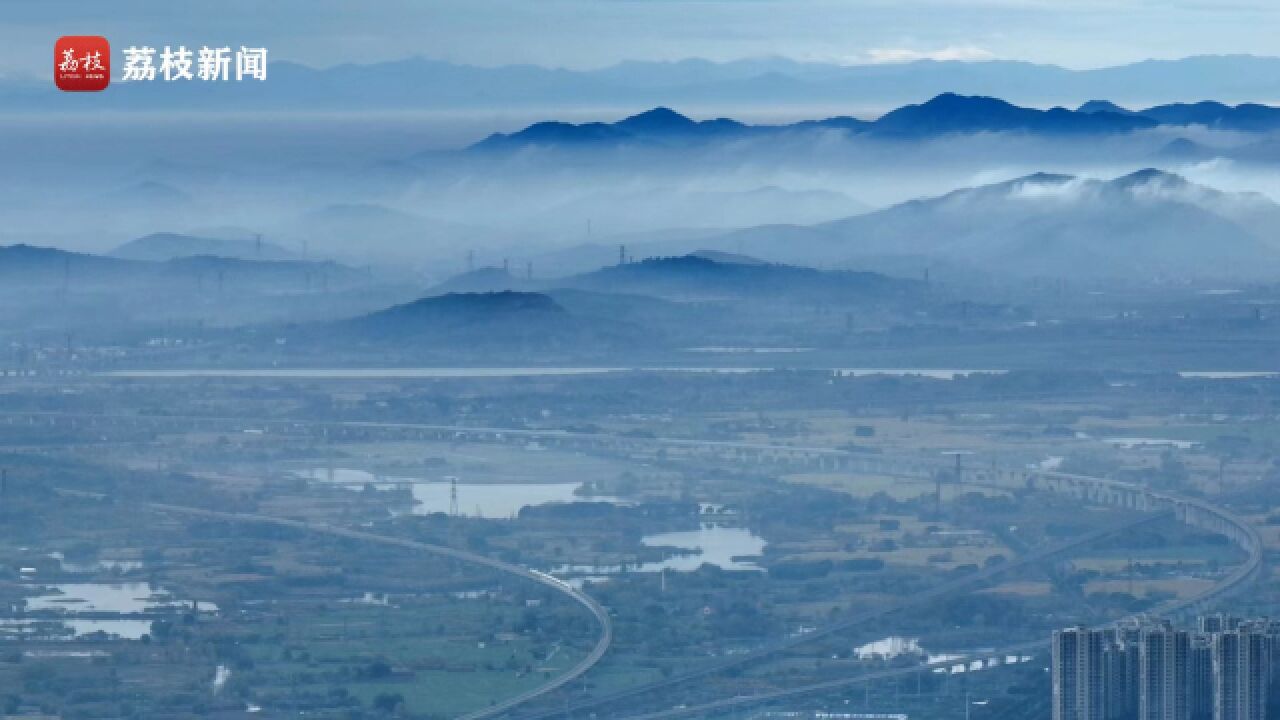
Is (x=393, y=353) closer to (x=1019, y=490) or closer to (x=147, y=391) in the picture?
(x=147, y=391)

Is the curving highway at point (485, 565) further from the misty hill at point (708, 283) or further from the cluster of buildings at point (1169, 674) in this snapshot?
the misty hill at point (708, 283)

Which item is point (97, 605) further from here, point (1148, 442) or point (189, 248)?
point (189, 248)

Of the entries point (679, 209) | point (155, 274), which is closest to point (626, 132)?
point (679, 209)

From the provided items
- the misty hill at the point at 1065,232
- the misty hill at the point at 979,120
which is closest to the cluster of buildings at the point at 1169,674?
the misty hill at the point at 1065,232

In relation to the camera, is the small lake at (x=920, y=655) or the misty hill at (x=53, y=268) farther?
the misty hill at (x=53, y=268)

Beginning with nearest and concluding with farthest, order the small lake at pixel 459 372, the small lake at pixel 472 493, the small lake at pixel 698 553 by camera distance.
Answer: the small lake at pixel 698 553, the small lake at pixel 472 493, the small lake at pixel 459 372

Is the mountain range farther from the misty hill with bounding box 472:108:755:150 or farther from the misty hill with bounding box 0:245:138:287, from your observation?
the misty hill with bounding box 0:245:138:287
